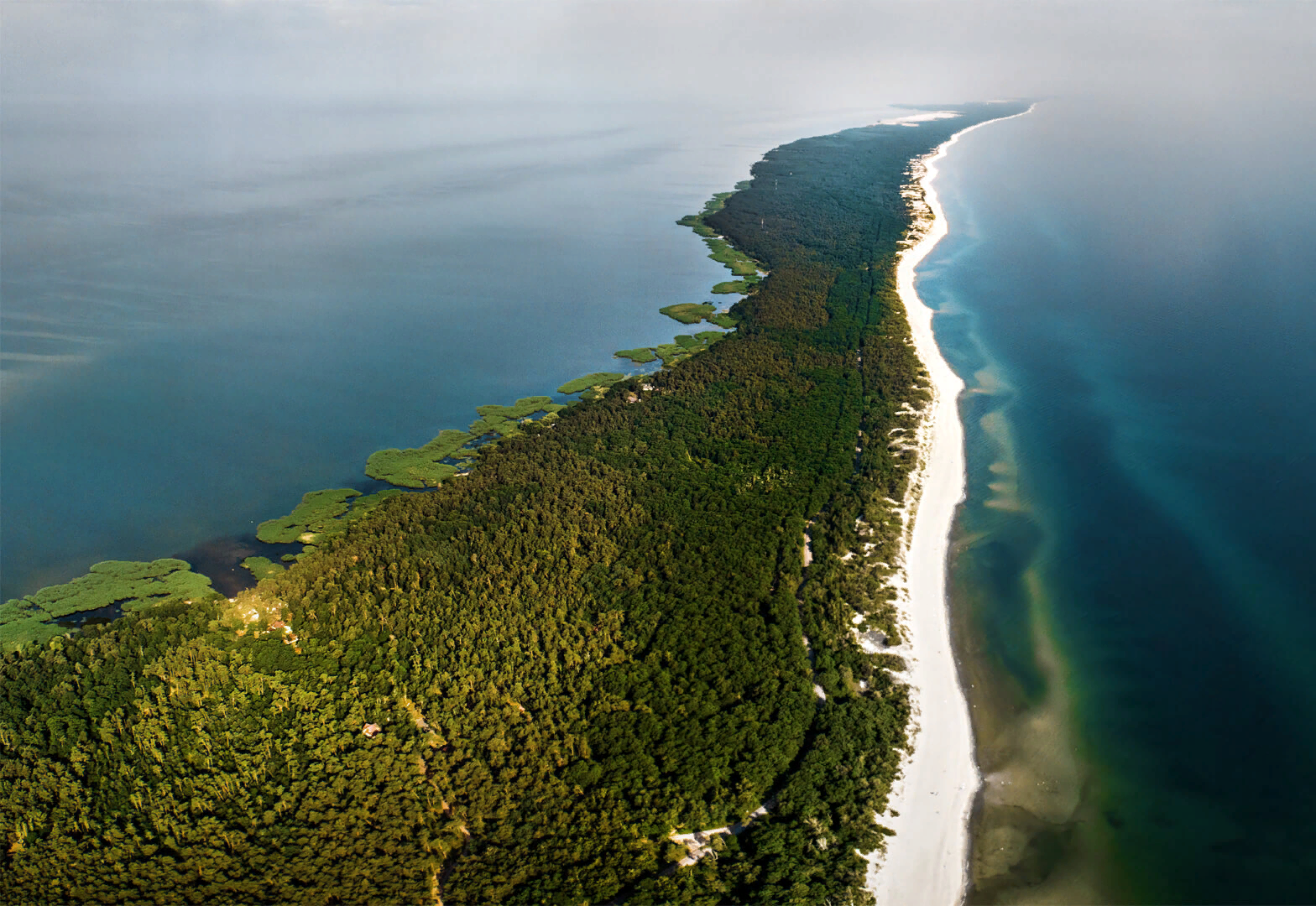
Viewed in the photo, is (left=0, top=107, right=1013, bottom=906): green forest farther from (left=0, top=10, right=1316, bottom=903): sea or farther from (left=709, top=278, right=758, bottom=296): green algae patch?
(left=709, top=278, right=758, bottom=296): green algae patch

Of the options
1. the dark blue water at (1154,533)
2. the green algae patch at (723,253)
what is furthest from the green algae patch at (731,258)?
the dark blue water at (1154,533)

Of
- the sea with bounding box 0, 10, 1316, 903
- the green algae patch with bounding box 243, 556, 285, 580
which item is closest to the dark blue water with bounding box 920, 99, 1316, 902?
the sea with bounding box 0, 10, 1316, 903

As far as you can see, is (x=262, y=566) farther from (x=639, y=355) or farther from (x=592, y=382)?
(x=639, y=355)

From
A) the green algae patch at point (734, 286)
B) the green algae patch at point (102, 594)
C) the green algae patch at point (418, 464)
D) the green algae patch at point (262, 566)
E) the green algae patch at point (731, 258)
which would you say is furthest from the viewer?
the green algae patch at point (731, 258)

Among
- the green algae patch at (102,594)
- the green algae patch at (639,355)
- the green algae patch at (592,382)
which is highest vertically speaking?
the green algae patch at (639,355)

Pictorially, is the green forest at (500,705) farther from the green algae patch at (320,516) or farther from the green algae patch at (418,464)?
the green algae patch at (418,464)

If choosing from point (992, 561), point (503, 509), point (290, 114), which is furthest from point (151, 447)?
point (290, 114)
